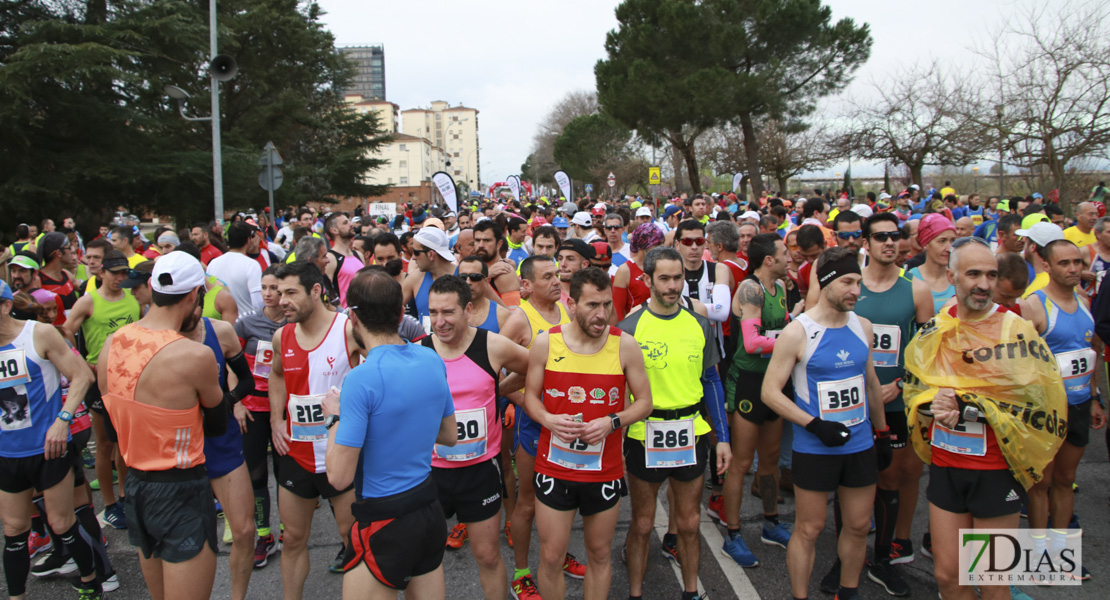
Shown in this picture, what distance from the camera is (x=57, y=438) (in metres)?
3.69

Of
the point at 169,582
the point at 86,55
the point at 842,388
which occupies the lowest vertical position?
the point at 169,582

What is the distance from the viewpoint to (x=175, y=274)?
3.15 metres

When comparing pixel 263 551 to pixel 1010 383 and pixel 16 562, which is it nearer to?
pixel 16 562

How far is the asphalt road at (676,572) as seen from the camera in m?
3.99

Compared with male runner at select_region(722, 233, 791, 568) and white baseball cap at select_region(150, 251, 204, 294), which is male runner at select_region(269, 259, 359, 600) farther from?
male runner at select_region(722, 233, 791, 568)

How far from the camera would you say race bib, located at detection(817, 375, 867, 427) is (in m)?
3.62

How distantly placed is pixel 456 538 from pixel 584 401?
6.31 feet

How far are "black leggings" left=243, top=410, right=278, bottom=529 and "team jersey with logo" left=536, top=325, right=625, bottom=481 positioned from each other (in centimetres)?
215

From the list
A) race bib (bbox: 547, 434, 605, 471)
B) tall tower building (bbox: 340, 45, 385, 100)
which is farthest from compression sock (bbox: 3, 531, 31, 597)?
tall tower building (bbox: 340, 45, 385, 100)

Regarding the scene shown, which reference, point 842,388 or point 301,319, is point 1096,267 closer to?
point 842,388

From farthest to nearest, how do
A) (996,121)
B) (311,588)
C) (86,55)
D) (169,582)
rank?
(86,55)
(996,121)
(311,588)
(169,582)

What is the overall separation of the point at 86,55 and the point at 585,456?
22.7 metres

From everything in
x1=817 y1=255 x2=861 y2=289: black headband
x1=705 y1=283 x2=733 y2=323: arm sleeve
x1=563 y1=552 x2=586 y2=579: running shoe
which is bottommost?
x1=563 y1=552 x2=586 y2=579: running shoe

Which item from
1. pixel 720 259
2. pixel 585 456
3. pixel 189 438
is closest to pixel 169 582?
pixel 189 438
